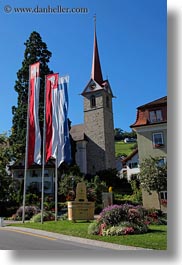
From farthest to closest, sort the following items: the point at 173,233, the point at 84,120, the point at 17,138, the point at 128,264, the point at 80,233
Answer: the point at 84,120
the point at 17,138
the point at 80,233
the point at 173,233
the point at 128,264

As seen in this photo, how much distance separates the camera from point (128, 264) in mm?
7883

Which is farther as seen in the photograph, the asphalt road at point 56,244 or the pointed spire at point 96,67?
the pointed spire at point 96,67

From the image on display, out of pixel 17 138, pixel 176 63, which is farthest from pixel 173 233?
pixel 17 138

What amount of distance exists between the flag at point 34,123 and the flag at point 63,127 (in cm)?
110

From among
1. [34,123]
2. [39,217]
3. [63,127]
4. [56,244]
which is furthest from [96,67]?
[56,244]

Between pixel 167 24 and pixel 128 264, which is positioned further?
pixel 167 24

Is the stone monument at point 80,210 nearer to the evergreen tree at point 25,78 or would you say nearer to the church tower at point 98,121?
the evergreen tree at point 25,78

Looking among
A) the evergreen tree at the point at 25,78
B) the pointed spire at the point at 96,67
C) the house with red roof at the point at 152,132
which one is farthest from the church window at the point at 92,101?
the house with red roof at the point at 152,132

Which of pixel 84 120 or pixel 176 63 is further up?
pixel 84 120

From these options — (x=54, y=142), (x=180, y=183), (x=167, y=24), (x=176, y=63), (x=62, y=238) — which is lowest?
(x=62, y=238)

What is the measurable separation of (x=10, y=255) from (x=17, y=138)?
27.8 meters

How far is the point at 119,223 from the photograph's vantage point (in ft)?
38.0

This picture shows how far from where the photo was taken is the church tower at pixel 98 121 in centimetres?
4594

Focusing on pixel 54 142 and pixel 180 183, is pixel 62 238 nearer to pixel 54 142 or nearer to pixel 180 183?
pixel 180 183
